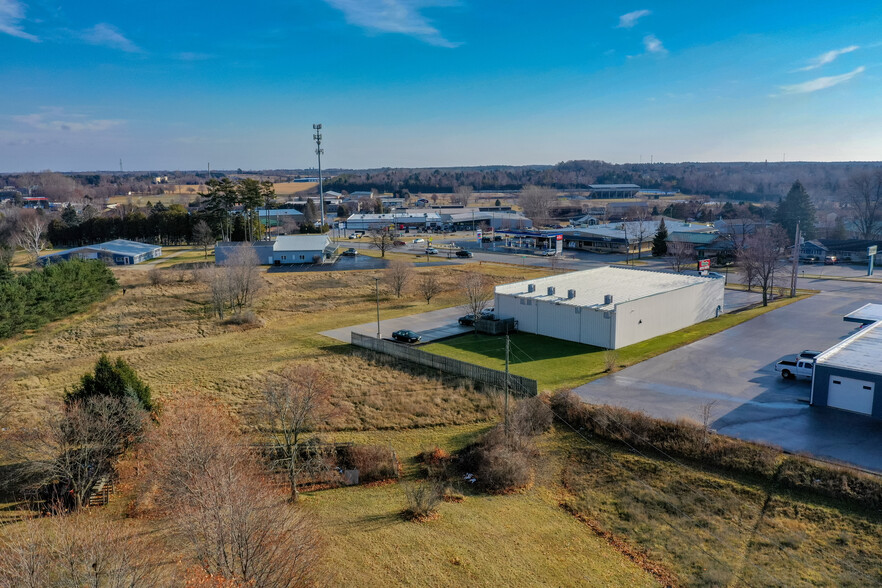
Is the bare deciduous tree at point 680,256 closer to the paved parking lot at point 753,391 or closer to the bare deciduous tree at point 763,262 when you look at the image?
the bare deciduous tree at point 763,262

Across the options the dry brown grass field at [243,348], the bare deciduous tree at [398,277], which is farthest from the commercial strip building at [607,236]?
the bare deciduous tree at [398,277]

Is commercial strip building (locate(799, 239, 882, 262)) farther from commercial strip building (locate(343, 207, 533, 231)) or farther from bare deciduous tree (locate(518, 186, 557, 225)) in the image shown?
bare deciduous tree (locate(518, 186, 557, 225))

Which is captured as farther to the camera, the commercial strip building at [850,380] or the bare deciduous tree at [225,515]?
the commercial strip building at [850,380]

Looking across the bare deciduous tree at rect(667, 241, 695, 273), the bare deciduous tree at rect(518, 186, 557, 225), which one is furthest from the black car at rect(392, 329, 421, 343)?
the bare deciduous tree at rect(518, 186, 557, 225)

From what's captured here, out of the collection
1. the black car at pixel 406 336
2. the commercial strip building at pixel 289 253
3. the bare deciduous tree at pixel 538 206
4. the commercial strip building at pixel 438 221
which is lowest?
the black car at pixel 406 336

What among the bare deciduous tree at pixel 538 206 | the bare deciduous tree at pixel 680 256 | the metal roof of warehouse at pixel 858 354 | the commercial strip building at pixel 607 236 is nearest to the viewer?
the metal roof of warehouse at pixel 858 354

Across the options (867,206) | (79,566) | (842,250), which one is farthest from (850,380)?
(867,206)

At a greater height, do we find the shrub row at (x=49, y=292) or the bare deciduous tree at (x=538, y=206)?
the bare deciduous tree at (x=538, y=206)

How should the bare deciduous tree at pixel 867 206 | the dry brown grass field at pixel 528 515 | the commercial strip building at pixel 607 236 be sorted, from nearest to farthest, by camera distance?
the dry brown grass field at pixel 528 515 < the commercial strip building at pixel 607 236 < the bare deciduous tree at pixel 867 206
